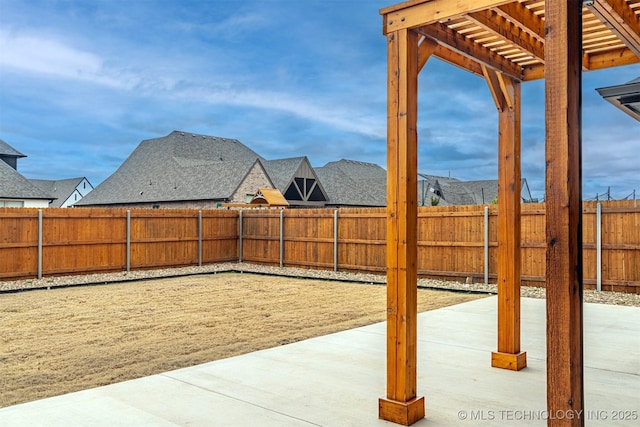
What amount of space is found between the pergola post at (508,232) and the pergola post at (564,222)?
2136 millimetres

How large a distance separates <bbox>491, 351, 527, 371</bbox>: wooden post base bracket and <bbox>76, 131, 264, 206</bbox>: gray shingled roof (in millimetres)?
20218

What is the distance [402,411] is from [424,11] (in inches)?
98.2

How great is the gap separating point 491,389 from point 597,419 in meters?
0.72

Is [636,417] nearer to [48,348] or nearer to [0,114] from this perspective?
[48,348]

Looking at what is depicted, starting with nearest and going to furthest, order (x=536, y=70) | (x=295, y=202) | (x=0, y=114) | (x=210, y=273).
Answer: (x=536, y=70) < (x=210, y=273) < (x=295, y=202) < (x=0, y=114)

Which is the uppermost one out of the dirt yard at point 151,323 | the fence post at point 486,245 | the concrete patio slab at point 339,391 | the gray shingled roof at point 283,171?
the gray shingled roof at point 283,171

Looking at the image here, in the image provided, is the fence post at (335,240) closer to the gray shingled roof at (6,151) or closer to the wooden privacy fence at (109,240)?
the wooden privacy fence at (109,240)

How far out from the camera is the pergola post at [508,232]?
159 inches

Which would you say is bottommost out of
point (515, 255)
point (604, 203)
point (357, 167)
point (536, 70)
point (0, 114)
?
point (515, 255)

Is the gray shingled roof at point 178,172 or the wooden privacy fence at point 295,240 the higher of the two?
the gray shingled roof at point 178,172

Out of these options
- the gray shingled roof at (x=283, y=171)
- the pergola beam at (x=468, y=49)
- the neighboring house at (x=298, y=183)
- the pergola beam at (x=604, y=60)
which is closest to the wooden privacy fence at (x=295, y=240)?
the pergola beam at (x=604, y=60)

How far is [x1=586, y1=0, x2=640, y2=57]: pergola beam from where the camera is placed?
2.76 metres

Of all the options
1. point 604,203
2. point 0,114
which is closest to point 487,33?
point 604,203

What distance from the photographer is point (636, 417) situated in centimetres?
305
